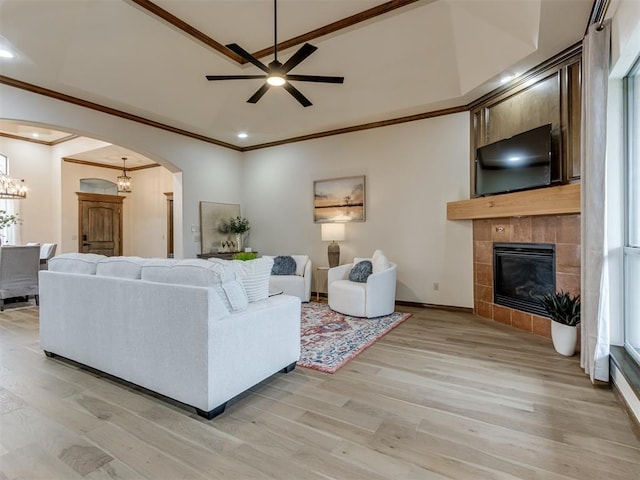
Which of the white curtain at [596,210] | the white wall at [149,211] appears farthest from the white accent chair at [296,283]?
the white wall at [149,211]

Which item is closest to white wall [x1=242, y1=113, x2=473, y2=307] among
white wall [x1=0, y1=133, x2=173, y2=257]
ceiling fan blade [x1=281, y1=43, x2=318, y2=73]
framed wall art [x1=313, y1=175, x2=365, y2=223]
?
framed wall art [x1=313, y1=175, x2=365, y2=223]

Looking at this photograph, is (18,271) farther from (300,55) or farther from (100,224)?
(300,55)

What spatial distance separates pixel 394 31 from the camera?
3.77 m

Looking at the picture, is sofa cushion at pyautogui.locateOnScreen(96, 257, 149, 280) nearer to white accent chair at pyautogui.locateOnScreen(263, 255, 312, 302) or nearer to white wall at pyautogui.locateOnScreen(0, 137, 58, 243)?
white accent chair at pyautogui.locateOnScreen(263, 255, 312, 302)

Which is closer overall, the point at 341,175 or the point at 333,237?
the point at 333,237

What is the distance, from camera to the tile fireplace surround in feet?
11.5

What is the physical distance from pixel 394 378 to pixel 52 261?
340cm

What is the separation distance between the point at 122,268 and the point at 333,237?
3496mm

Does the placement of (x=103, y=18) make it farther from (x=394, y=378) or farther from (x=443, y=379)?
(x=443, y=379)

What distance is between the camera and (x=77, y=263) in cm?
300

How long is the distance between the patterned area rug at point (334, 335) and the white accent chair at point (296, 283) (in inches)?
16.7

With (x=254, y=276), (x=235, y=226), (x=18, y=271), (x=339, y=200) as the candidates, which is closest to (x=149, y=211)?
(x=235, y=226)

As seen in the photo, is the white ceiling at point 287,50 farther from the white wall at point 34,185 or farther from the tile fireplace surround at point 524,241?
the white wall at point 34,185

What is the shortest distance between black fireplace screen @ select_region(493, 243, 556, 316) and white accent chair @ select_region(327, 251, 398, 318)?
1.40 metres
